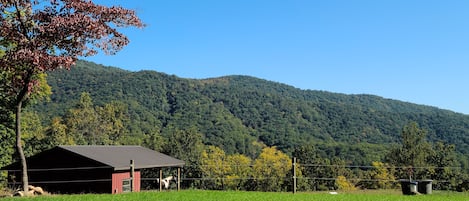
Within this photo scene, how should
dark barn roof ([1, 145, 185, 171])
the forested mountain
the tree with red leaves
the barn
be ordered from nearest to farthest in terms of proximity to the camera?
the tree with red leaves < dark barn roof ([1, 145, 185, 171]) < the barn < the forested mountain

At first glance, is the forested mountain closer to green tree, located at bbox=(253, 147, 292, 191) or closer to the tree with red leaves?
green tree, located at bbox=(253, 147, 292, 191)

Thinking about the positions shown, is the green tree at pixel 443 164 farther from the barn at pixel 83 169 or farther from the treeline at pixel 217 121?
the barn at pixel 83 169

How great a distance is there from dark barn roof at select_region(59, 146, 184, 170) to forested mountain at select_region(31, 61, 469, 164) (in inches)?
2180

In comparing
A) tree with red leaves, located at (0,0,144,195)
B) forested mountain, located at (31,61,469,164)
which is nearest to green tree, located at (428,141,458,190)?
forested mountain, located at (31,61,469,164)

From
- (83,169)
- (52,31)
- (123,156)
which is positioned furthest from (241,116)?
(52,31)

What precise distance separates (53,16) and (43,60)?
159cm

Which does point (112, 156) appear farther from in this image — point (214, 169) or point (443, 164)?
point (443, 164)

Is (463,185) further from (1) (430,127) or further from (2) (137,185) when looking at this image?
(1) (430,127)

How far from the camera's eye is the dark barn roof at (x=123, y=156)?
937 inches

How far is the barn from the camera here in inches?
949

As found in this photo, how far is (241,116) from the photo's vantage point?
13450 cm

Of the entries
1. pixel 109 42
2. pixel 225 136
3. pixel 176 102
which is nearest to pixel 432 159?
pixel 225 136

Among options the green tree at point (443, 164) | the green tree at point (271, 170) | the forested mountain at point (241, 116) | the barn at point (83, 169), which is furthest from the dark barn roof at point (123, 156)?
the forested mountain at point (241, 116)

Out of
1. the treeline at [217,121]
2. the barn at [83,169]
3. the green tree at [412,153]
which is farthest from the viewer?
the treeline at [217,121]
